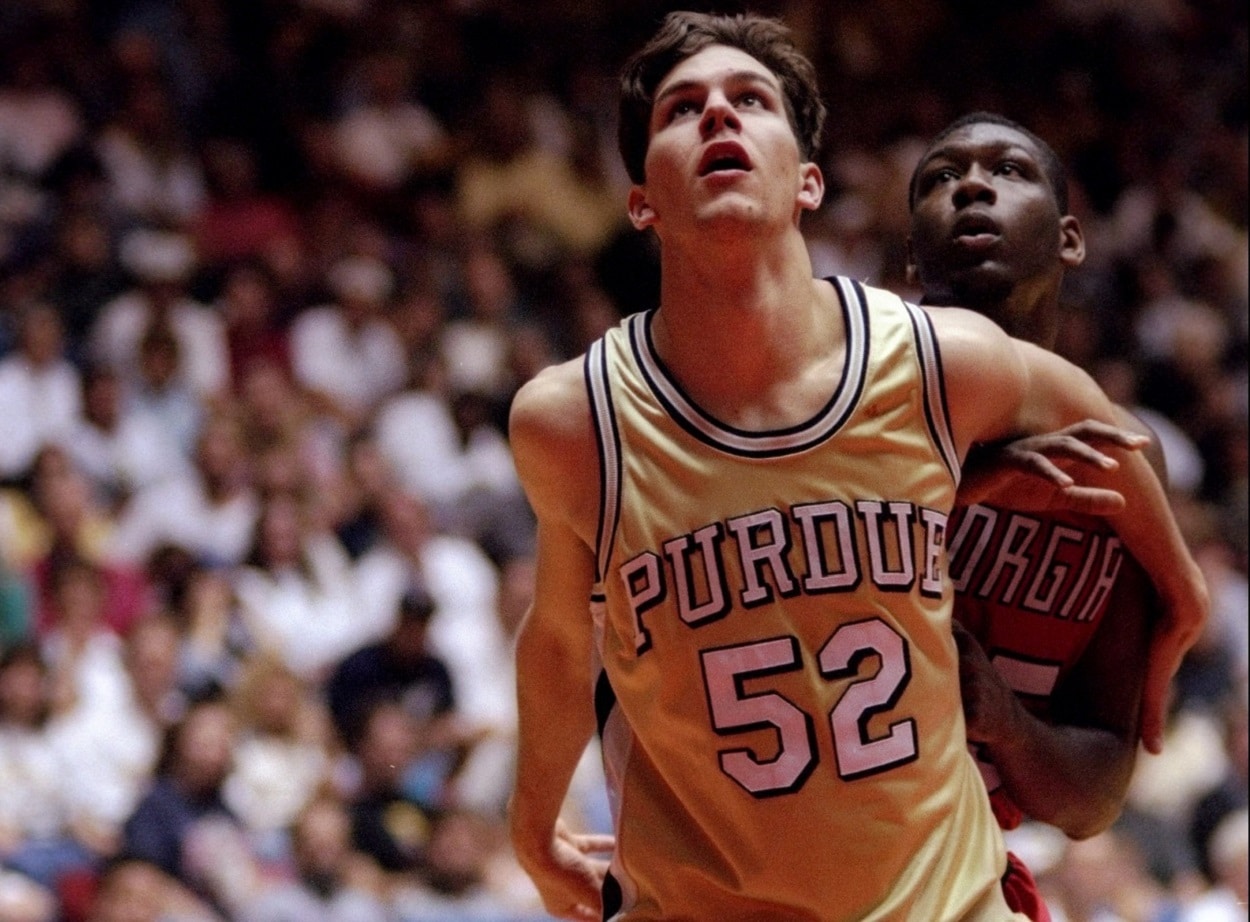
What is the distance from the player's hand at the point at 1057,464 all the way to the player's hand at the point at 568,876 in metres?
0.96

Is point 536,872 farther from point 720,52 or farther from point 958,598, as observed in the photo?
point 720,52

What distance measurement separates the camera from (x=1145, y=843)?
7754 millimetres

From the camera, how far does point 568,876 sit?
3.59 meters

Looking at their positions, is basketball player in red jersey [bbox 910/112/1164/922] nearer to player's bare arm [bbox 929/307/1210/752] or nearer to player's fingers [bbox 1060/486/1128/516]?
player's bare arm [bbox 929/307/1210/752]

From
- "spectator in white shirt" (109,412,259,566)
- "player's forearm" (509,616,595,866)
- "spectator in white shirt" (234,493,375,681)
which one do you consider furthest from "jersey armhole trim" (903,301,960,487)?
"spectator in white shirt" (109,412,259,566)

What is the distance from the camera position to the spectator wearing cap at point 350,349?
364 inches

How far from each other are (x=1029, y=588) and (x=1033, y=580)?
0.02 metres

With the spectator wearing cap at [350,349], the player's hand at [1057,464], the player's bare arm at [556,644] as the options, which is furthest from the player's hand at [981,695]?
the spectator wearing cap at [350,349]

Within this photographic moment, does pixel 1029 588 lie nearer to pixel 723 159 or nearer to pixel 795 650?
pixel 795 650

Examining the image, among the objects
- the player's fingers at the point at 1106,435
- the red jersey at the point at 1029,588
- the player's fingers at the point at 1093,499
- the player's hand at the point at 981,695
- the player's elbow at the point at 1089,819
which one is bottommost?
the player's elbow at the point at 1089,819

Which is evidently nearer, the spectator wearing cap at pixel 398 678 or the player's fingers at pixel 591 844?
the player's fingers at pixel 591 844

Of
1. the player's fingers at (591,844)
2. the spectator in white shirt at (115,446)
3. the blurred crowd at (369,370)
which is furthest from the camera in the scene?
the spectator in white shirt at (115,446)

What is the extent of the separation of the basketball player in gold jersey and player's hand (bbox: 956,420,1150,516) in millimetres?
57

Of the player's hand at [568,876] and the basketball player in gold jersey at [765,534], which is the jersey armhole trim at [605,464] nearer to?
the basketball player in gold jersey at [765,534]
